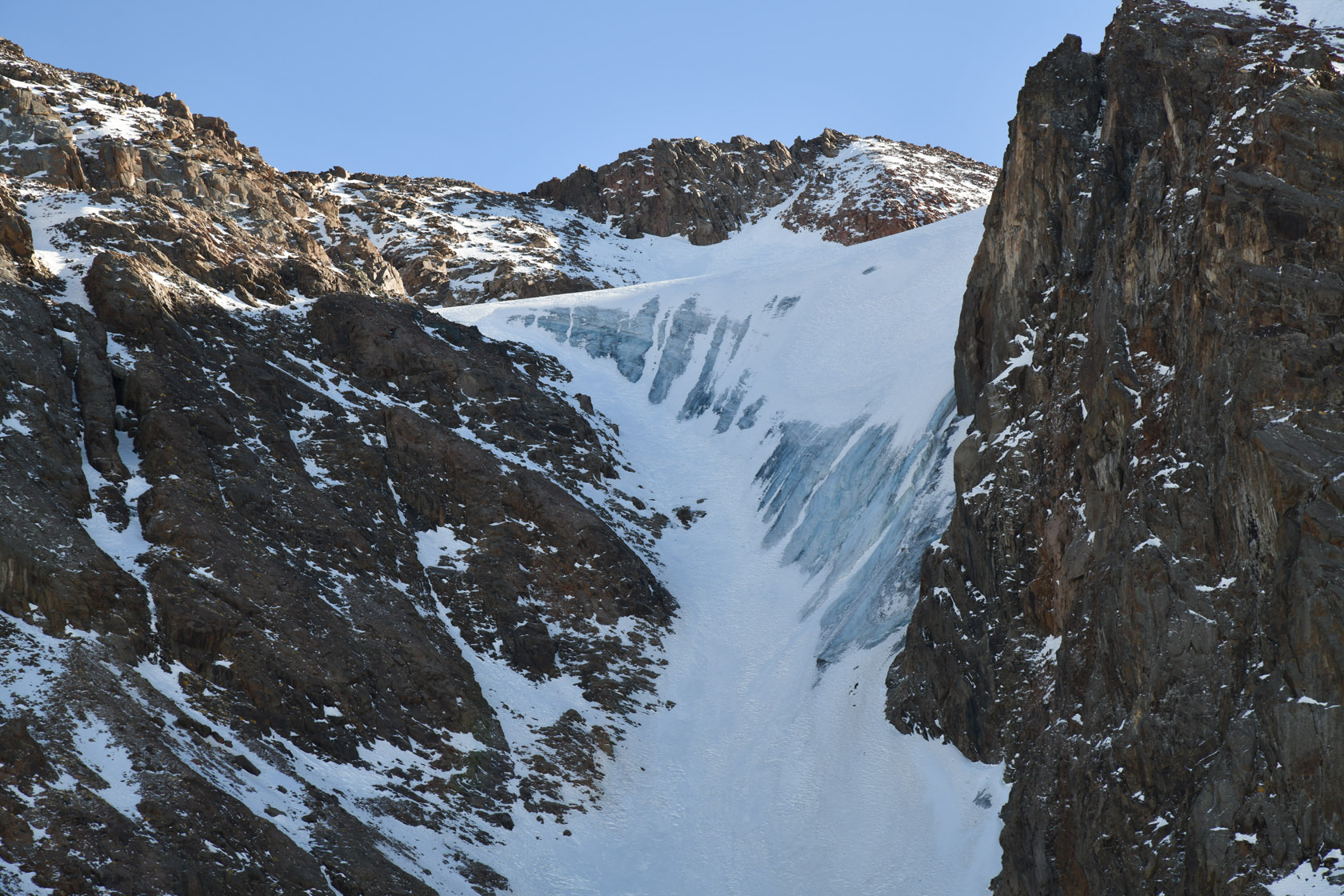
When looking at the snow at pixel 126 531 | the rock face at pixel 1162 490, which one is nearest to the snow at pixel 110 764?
the snow at pixel 126 531

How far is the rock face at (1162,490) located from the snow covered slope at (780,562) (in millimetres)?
3404

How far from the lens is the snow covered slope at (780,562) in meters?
32.4

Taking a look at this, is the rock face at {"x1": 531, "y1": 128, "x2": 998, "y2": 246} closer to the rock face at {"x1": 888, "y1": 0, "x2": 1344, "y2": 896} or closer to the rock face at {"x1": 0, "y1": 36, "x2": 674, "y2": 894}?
the rock face at {"x1": 0, "y1": 36, "x2": 674, "y2": 894}

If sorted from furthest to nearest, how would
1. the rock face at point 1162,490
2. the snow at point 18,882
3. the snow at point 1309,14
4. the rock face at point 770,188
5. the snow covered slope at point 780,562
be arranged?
the rock face at point 770,188
the snow covered slope at point 780,562
the snow at point 1309,14
the rock face at point 1162,490
the snow at point 18,882

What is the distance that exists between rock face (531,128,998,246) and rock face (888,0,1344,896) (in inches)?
2731

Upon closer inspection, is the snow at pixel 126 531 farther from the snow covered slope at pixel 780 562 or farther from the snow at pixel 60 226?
the snow covered slope at pixel 780 562

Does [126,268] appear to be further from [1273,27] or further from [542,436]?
[1273,27]

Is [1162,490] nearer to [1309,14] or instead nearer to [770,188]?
[1309,14]

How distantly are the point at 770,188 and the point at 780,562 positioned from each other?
260 feet

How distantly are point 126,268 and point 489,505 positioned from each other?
1696cm

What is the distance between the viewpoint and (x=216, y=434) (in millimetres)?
38844

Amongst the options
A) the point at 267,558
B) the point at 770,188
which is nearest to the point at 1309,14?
the point at 267,558

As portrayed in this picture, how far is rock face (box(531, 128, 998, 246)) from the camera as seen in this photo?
4173 inches

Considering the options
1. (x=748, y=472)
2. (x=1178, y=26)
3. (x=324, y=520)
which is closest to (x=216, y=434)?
(x=324, y=520)
